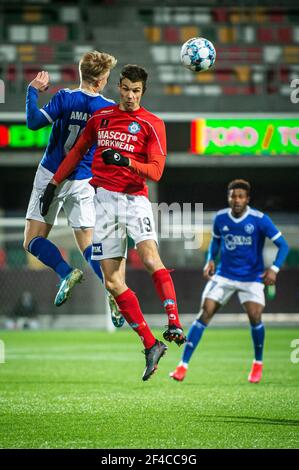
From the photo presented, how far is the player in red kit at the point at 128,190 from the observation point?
6.69 meters

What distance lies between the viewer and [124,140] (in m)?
6.75

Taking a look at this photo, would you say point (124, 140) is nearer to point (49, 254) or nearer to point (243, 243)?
point (49, 254)

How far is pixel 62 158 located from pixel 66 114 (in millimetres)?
404

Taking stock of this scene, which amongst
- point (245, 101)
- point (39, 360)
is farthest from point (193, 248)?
point (39, 360)

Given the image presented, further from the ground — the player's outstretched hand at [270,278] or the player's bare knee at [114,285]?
the player's bare knee at [114,285]

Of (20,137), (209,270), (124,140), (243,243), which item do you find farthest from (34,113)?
(20,137)

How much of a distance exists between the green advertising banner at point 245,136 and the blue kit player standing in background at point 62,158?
43.4ft

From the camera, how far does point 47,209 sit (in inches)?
286

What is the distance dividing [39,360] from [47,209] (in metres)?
5.79

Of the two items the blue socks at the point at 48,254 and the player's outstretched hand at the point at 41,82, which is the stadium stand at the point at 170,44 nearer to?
the blue socks at the point at 48,254

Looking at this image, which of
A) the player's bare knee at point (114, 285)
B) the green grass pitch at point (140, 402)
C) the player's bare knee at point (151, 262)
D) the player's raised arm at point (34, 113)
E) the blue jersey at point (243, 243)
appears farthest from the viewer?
the blue jersey at point (243, 243)

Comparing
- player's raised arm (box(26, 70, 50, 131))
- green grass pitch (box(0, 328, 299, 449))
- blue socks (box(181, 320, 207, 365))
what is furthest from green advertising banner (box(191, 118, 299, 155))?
player's raised arm (box(26, 70, 50, 131))

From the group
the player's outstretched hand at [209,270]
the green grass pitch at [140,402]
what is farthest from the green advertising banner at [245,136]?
the player's outstretched hand at [209,270]
